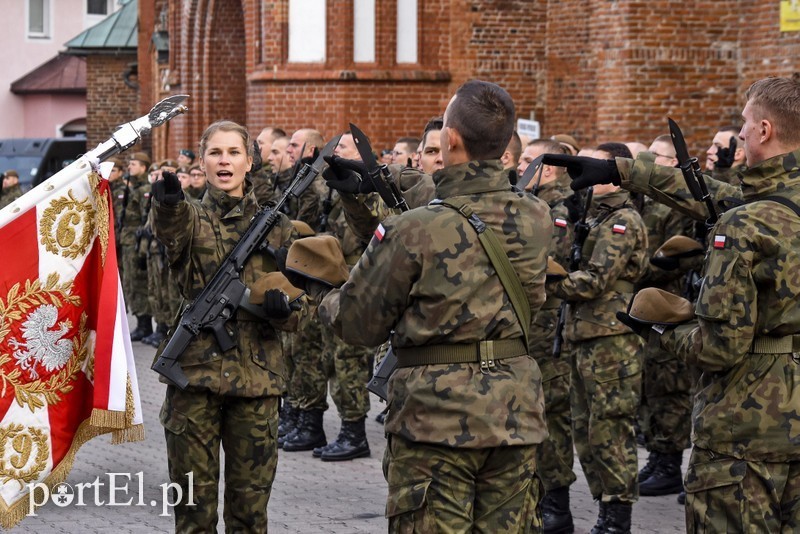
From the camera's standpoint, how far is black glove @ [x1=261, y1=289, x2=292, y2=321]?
541 cm

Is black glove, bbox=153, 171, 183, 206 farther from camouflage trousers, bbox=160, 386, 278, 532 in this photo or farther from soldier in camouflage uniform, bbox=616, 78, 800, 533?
soldier in camouflage uniform, bbox=616, 78, 800, 533

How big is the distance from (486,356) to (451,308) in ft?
0.65

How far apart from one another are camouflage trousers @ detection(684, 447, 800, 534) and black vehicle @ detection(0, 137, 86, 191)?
28202mm

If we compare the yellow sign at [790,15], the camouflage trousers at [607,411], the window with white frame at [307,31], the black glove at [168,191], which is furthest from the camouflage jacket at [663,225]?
the window with white frame at [307,31]

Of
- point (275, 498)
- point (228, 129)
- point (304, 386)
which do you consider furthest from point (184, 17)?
point (228, 129)

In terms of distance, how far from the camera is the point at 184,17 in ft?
78.3

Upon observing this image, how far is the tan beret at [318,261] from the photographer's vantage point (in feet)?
15.0

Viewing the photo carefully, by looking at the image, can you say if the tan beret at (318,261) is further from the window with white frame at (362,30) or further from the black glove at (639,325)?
the window with white frame at (362,30)

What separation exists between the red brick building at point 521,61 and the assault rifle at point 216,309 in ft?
31.7

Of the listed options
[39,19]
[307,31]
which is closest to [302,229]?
[307,31]

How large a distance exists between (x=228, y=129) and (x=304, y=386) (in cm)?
446

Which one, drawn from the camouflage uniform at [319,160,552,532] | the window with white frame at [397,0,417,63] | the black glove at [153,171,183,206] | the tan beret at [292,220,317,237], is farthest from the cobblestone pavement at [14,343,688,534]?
the window with white frame at [397,0,417,63]

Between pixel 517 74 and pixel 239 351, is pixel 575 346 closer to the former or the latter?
pixel 239 351

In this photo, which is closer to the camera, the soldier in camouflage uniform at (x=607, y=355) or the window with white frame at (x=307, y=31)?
the soldier in camouflage uniform at (x=607, y=355)
